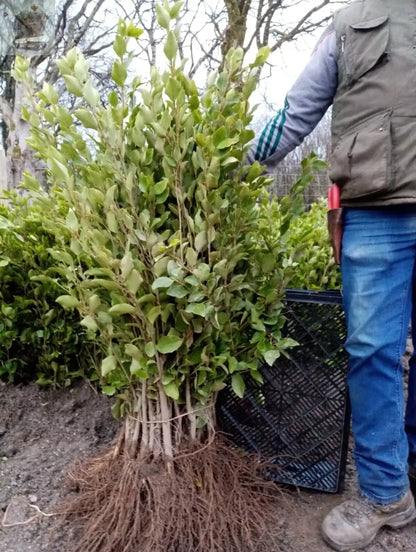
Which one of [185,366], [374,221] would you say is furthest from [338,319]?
[185,366]

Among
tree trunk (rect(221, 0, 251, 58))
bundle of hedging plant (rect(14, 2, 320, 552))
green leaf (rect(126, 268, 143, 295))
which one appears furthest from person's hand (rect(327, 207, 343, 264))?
tree trunk (rect(221, 0, 251, 58))

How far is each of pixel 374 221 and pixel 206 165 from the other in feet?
2.12

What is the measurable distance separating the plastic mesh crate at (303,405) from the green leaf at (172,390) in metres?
0.47

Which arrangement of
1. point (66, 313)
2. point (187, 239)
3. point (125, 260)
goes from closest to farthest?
point (125, 260), point (187, 239), point (66, 313)

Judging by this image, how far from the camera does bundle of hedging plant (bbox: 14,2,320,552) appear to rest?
1.71 m

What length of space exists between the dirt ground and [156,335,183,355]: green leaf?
0.73 m

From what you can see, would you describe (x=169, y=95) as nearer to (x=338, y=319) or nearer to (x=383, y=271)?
(x=383, y=271)

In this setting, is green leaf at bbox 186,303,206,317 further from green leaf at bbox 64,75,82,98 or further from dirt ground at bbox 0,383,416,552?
dirt ground at bbox 0,383,416,552

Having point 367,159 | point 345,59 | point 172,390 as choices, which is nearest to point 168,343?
point 172,390

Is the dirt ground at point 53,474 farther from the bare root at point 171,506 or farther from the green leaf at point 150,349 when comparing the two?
the green leaf at point 150,349

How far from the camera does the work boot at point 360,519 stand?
6.48 feet

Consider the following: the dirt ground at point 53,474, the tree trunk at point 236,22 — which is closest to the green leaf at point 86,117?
the dirt ground at point 53,474

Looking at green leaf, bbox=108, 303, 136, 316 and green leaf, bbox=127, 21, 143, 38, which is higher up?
green leaf, bbox=127, 21, 143, 38

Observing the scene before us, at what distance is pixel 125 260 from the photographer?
64.8 inches
